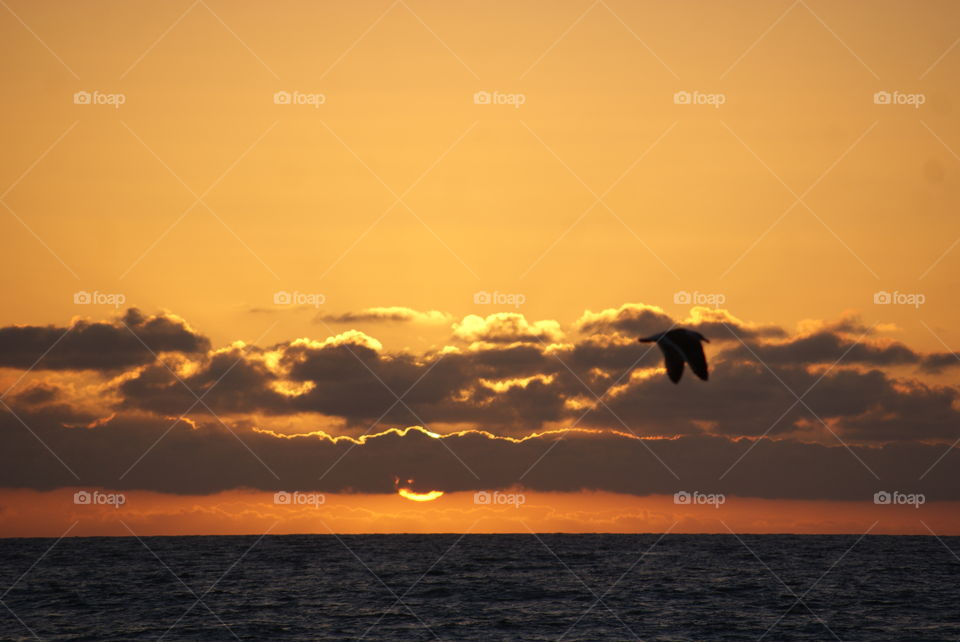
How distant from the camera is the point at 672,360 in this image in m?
15.4

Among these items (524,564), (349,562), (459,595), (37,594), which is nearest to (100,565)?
(349,562)

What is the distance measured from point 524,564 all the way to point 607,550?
40310 millimetres

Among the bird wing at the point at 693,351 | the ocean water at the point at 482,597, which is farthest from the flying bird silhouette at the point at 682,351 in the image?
the ocean water at the point at 482,597

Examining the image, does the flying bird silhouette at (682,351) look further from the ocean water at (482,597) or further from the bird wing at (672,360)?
the ocean water at (482,597)

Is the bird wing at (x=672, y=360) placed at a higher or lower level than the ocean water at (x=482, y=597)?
higher

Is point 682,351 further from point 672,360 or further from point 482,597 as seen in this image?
point 482,597

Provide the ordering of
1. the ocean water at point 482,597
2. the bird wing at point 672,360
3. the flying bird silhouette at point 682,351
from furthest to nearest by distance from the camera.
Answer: the ocean water at point 482,597, the bird wing at point 672,360, the flying bird silhouette at point 682,351

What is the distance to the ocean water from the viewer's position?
2307 inches

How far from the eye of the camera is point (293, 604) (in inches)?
2803

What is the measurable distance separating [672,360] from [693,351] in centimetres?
43

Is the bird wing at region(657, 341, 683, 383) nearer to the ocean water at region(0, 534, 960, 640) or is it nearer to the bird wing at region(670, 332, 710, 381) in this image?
the bird wing at region(670, 332, 710, 381)

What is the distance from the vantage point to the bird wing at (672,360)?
1531 cm

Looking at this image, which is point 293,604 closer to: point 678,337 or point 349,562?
point 349,562

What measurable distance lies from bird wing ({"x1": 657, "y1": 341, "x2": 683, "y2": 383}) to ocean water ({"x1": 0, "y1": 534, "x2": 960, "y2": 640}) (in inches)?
1701
